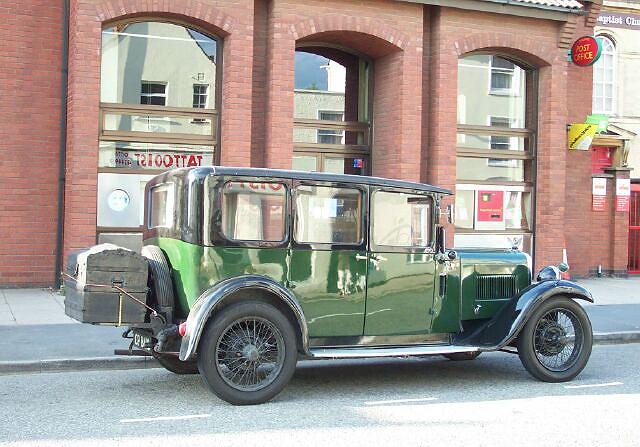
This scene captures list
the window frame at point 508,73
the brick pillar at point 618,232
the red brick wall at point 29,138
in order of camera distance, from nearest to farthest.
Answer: the red brick wall at point 29,138
the window frame at point 508,73
the brick pillar at point 618,232

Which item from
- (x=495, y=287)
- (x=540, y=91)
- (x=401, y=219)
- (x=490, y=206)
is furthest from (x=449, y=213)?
(x=540, y=91)

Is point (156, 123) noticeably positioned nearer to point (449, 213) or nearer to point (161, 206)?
point (161, 206)

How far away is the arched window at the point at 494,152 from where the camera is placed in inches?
640

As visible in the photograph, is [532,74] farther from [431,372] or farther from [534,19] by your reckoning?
[431,372]

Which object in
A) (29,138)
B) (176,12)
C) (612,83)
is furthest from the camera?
(612,83)

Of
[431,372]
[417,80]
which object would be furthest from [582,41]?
[431,372]

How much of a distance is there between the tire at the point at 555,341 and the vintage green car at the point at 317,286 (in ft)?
0.05

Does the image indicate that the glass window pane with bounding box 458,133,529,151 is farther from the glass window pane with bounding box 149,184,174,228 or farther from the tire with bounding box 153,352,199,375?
the tire with bounding box 153,352,199,375

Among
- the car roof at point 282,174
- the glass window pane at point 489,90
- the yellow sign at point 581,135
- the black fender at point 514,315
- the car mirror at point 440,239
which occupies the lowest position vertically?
the black fender at point 514,315

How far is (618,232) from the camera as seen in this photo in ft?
61.0

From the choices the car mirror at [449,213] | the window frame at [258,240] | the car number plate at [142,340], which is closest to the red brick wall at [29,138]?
the car number plate at [142,340]

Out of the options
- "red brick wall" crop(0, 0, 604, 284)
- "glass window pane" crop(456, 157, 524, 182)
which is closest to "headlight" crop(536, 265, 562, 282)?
"red brick wall" crop(0, 0, 604, 284)

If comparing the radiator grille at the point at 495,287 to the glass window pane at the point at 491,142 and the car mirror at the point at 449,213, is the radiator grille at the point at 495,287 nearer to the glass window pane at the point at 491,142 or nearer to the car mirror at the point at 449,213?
the car mirror at the point at 449,213

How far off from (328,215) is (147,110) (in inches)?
294
